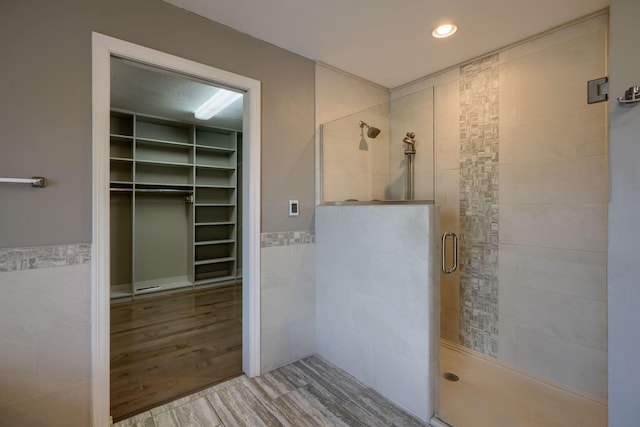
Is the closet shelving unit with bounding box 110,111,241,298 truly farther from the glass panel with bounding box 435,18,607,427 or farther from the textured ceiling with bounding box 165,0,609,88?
the glass panel with bounding box 435,18,607,427

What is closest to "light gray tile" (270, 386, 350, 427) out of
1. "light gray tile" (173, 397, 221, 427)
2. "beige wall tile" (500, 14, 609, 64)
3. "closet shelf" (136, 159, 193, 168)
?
"light gray tile" (173, 397, 221, 427)

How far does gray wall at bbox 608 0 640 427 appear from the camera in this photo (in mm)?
1027

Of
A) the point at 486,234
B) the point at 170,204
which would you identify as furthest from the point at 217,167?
the point at 486,234

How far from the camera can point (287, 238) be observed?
2.22m

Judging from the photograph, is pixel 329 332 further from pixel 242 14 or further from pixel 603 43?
pixel 603 43

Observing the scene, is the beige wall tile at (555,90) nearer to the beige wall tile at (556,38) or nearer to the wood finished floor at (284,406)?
the beige wall tile at (556,38)

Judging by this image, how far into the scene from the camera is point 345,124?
92.1 inches

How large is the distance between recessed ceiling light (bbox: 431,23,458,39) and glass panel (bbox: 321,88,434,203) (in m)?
0.43

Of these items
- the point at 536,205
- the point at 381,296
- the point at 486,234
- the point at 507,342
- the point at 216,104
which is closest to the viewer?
the point at 381,296

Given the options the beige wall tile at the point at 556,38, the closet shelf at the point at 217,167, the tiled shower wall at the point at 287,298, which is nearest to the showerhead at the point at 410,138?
the beige wall tile at the point at 556,38

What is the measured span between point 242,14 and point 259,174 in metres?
0.97

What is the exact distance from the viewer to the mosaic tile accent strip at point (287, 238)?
211cm

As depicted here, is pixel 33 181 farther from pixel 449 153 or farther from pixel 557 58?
pixel 557 58

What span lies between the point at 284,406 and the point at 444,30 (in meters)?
2.59
